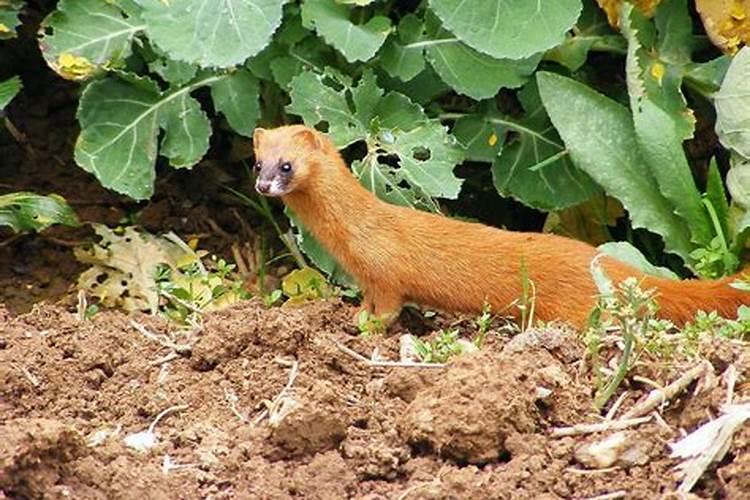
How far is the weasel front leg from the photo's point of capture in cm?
554

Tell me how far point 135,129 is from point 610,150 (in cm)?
193

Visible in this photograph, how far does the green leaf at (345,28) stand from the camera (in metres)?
6.05

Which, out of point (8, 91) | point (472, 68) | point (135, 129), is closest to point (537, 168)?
point (472, 68)

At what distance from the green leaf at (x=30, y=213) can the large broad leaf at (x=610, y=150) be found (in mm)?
1999

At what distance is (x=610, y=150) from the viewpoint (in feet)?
20.3

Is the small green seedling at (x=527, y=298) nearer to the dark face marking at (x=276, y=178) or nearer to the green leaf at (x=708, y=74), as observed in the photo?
the dark face marking at (x=276, y=178)

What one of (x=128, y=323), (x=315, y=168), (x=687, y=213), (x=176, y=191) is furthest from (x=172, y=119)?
(x=687, y=213)

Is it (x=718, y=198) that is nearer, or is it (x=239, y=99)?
(x=718, y=198)

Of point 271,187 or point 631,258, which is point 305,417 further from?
point 631,258

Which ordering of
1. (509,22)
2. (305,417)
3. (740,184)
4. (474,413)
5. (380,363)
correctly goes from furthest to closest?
(509,22) → (740,184) → (380,363) → (305,417) → (474,413)

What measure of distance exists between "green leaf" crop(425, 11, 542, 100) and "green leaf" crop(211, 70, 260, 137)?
2.41ft

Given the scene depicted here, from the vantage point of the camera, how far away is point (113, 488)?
3.62 m

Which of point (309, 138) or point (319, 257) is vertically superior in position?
point (309, 138)

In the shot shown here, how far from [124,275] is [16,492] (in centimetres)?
306
